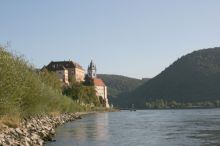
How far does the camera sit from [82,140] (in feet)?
168

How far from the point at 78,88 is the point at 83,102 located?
8.16 metres

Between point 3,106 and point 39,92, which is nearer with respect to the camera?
point 3,106

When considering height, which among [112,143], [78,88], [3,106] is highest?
[78,88]

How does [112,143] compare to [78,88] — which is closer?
[112,143]

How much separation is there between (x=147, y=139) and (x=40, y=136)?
1174 centimetres

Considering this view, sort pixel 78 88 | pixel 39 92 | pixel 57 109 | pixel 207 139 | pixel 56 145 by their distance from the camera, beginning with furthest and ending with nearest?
pixel 78 88 < pixel 57 109 < pixel 39 92 < pixel 207 139 < pixel 56 145

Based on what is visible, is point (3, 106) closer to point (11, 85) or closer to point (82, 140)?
point (11, 85)

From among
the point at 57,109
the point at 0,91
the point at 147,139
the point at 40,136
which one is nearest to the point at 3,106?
the point at 0,91

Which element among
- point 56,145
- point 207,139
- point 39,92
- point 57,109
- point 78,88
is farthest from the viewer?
point 78,88

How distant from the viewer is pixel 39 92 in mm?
72062

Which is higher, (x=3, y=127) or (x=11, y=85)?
(x=11, y=85)

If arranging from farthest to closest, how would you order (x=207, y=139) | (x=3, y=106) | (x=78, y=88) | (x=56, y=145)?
(x=78, y=88)
(x=207, y=139)
(x=3, y=106)
(x=56, y=145)

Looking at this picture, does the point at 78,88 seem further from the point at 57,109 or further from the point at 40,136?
the point at 40,136

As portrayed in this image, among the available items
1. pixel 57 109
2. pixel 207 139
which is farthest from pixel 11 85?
pixel 57 109
